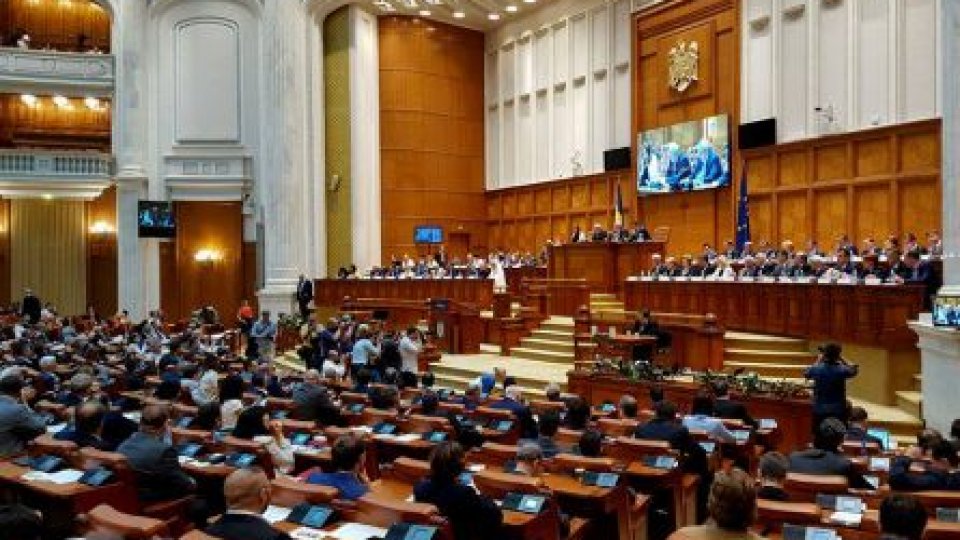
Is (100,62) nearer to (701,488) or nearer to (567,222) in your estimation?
(567,222)

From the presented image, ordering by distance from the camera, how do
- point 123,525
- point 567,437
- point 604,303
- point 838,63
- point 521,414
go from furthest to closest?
point 604,303, point 838,63, point 521,414, point 567,437, point 123,525

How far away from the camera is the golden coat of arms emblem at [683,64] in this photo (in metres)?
20.9

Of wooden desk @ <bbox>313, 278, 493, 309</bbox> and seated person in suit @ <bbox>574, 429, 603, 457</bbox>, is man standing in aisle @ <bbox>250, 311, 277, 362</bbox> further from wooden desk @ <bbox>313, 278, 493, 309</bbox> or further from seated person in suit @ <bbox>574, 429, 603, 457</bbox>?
seated person in suit @ <bbox>574, 429, 603, 457</bbox>


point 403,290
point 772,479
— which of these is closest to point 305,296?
point 403,290

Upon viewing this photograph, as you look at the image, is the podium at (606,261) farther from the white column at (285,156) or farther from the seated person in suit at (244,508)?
the seated person in suit at (244,508)

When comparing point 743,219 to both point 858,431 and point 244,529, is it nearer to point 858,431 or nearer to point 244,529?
point 858,431

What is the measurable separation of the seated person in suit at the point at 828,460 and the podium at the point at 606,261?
1214cm

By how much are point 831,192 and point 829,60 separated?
253cm

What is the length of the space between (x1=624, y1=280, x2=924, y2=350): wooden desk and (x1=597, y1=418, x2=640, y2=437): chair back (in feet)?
19.5

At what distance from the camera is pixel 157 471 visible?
5.73 metres

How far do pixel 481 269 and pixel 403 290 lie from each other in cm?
199

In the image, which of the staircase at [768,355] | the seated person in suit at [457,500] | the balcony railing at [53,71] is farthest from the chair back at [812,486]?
the balcony railing at [53,71]

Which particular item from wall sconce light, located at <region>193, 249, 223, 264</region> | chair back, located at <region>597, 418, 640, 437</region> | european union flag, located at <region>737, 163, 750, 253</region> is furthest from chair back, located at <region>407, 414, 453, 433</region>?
wall sconce light, located at <region>193, 249, 223, 264</region>

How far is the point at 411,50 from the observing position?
25.8 meters
